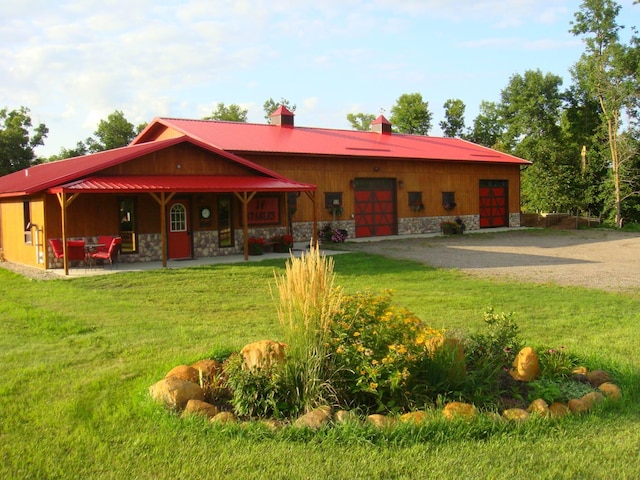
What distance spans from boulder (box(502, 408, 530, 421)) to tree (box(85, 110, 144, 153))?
45.5 meters

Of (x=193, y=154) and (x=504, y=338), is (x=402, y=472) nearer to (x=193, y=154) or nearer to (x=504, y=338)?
(x=504, y=338)

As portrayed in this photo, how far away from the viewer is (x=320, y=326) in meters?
5.08

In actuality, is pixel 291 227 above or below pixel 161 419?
above

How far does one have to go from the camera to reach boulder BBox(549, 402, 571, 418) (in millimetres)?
4777

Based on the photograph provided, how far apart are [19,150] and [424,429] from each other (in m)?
39.4

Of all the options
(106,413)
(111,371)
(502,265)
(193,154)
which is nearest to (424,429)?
(106,413)

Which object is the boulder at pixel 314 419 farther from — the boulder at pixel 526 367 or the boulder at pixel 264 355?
the boulder at pixel 526 367

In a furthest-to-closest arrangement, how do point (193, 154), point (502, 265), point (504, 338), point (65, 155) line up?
point (65, 155) < point (193, 154) < point (502, 265) < point (504, 338)

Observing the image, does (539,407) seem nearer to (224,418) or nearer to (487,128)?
(224,418)

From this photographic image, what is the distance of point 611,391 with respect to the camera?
5.20 m

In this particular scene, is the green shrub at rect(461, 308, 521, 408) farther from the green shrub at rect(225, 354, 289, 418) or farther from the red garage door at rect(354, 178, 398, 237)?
the red garage door at rect(354, 178, 398, 237)

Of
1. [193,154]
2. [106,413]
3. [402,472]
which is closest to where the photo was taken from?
[402,472]

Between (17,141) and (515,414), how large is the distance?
3961 centimetres

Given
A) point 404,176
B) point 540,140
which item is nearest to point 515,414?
point 404,176
